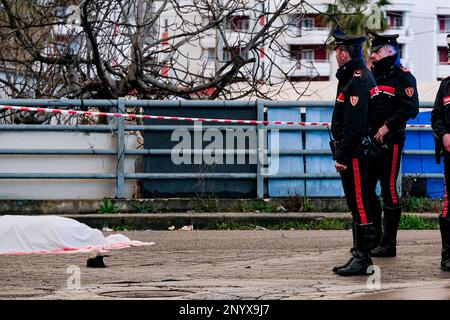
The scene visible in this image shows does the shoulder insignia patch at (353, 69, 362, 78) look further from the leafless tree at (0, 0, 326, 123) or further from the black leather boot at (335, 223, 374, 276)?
the leafless tree at (0, 0, 326, 123)

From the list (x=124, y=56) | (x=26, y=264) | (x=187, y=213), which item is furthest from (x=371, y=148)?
(x=124, y=56)

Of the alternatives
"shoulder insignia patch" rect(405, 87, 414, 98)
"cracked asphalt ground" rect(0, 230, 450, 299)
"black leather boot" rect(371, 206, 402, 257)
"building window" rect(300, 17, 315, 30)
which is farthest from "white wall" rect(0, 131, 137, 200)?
"shoulder insignia patch" rect(405, 87, 414, 98)

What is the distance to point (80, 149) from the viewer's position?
49.6 feet

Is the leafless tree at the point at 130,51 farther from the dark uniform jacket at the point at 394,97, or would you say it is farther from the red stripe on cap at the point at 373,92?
the red stripe on cap at the point at 373,92

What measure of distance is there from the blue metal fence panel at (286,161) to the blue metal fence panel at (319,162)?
117mm

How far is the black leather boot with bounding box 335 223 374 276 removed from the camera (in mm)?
9000

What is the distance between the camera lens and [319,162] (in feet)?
50.8

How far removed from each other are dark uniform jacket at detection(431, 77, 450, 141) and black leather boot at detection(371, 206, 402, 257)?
126cm

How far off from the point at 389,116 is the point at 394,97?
7.4 inches

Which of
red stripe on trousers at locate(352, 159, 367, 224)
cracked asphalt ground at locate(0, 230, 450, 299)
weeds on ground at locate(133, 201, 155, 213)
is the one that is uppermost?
red stripe on trousers at locate(352, 159, 367, 224)

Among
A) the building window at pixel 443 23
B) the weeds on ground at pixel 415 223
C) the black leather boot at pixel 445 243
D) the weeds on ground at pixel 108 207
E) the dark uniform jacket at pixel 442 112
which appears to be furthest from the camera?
the building window at pixel 443 23

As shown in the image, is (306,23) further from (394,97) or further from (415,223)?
(394,97)

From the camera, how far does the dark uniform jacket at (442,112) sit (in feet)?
31.1

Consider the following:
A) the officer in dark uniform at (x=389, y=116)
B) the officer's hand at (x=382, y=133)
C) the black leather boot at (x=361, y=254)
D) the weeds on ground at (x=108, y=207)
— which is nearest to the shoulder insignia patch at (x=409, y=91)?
the officer in dark uniform at (x=389, y=116)
